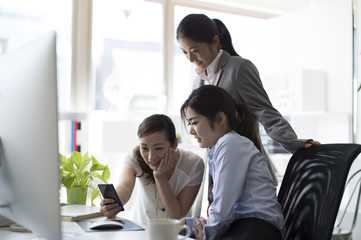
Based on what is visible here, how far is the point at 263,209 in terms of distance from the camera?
52.2 inches

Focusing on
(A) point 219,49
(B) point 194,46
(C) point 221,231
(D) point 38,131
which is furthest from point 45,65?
(A) point 219,49

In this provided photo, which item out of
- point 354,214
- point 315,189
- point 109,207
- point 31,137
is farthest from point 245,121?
point 354,214

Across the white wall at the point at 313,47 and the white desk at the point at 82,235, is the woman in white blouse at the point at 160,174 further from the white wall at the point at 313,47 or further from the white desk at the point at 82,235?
the white wall at the point at 313,47

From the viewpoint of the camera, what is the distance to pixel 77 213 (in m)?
1.46

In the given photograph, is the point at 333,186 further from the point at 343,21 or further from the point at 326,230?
the point at 343,21

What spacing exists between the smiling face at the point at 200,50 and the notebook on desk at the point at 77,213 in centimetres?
75

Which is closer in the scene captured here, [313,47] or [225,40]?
[225,40]

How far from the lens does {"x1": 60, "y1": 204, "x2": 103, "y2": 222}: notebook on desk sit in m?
1.42

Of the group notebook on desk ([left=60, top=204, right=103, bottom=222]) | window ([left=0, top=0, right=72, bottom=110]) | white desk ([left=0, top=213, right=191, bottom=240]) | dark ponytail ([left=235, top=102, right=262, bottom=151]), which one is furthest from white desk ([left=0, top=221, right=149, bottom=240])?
window ([left=0, top=0, right=72, bottom=110])


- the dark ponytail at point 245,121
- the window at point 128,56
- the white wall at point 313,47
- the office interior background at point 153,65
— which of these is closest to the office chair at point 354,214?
the office interior background at point 153,65

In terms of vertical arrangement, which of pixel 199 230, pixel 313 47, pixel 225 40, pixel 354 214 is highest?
pixel 313 47

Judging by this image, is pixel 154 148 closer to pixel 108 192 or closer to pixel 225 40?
pixel 108 192

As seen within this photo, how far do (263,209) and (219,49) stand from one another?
0.89m

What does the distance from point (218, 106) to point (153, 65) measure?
2598 millimetres
